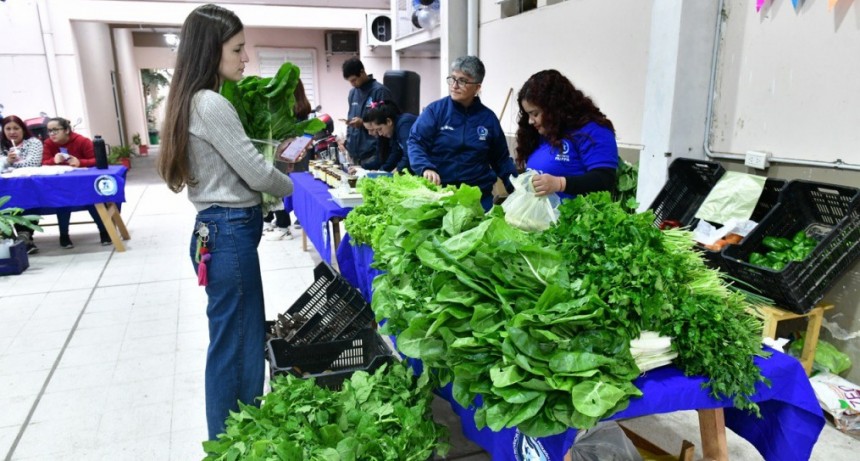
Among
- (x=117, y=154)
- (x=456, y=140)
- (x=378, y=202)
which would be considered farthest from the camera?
(x=117, y=154)

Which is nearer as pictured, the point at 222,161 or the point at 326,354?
the point at 222,161

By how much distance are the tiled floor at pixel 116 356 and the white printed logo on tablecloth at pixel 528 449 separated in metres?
0.92

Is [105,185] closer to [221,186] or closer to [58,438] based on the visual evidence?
[58,438]

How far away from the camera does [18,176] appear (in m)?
4.92

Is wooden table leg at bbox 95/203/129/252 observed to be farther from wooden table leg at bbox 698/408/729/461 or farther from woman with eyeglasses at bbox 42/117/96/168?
wooden table leg at bbox 698/408/729/461

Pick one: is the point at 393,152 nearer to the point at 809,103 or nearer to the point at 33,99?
the point at 809,103

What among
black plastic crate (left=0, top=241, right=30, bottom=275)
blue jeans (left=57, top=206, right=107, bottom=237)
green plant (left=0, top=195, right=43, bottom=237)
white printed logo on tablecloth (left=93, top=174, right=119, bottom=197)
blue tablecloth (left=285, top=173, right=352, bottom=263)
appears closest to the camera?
blue tablecloth (left=285, top=173, right=352, bottom=263)

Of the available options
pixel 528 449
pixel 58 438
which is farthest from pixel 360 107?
pixel 528 449

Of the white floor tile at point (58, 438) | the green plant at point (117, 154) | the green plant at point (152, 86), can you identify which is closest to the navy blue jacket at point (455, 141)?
the white floor tile at point (58, 438)

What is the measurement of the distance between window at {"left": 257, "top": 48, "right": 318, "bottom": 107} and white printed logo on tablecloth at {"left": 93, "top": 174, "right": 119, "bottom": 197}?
9.00 metres

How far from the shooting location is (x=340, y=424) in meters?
1.76

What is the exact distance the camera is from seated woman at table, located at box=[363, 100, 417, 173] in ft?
13.9

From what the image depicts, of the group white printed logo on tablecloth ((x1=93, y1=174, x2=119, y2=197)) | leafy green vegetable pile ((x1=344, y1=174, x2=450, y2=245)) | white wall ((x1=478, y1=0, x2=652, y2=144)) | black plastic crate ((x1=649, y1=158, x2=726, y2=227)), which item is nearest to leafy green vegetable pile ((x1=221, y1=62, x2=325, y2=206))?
leafy green vegetable pile ((x1=344, y1=174, x2=450, y2=245))

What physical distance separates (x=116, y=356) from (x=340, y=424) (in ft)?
7.23
